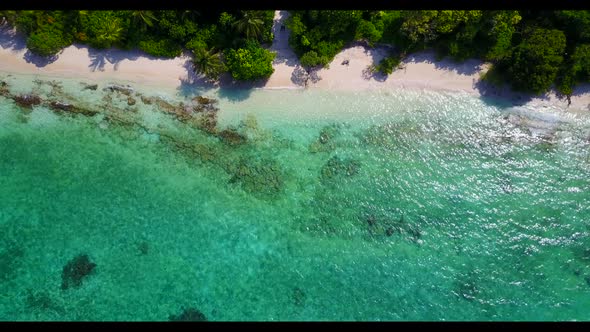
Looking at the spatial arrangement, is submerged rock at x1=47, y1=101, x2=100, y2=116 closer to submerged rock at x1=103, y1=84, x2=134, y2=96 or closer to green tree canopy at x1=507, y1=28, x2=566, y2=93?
submerged rock at x1=103, y1=84, x2=134, y2=96

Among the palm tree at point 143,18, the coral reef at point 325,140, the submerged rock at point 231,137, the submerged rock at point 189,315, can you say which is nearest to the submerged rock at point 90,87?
the palm tree at point 143,18

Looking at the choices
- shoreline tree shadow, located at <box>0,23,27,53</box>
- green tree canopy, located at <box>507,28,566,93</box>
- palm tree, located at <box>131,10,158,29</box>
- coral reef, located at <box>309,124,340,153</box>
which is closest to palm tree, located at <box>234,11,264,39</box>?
palm tree, located at <box>131,10,158,29</box>

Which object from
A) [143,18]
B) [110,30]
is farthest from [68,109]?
[143,18]

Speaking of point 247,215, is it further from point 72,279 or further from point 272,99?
point 72,279

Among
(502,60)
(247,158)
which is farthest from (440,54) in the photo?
(247,158)

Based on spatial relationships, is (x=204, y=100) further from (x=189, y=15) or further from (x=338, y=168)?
(x=338, y=168)
